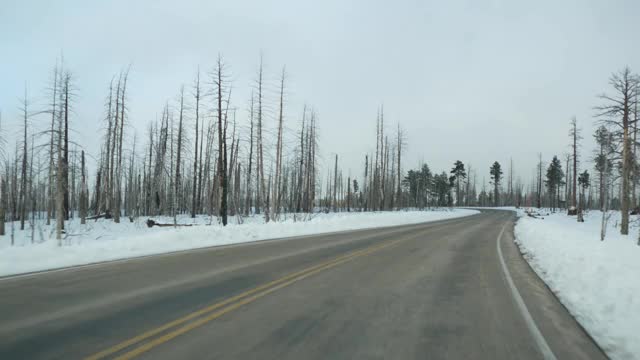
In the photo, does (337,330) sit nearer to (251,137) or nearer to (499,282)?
(499,282)

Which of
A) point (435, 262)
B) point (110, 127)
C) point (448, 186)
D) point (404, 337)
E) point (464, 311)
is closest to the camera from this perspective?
point (404, 337)

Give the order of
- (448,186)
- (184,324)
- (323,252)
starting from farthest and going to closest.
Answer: (448,186), (323,252), (184,324)

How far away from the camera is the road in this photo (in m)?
4.13

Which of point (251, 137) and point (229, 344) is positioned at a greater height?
point (251, 137)

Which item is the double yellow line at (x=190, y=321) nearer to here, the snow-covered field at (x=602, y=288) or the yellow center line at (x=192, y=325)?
the yellow center line at (x=192, y=325)

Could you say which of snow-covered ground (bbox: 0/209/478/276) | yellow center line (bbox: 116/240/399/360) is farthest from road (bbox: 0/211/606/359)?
→ snow-covered ground (bbox: 0/209/478/276)

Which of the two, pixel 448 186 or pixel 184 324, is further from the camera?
pixel 448 186

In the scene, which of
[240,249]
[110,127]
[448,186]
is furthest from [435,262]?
[448,186]

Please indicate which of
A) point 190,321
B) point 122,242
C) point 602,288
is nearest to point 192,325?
point 190,321

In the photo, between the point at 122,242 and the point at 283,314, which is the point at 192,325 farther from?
the point at 122,242

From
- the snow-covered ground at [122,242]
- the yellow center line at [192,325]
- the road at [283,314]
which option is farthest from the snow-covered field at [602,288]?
the snow-covered ground at [122,242]

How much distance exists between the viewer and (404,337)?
4598 mm

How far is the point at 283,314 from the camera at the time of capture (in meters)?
5.47

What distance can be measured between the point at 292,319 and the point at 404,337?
4.87 ft
